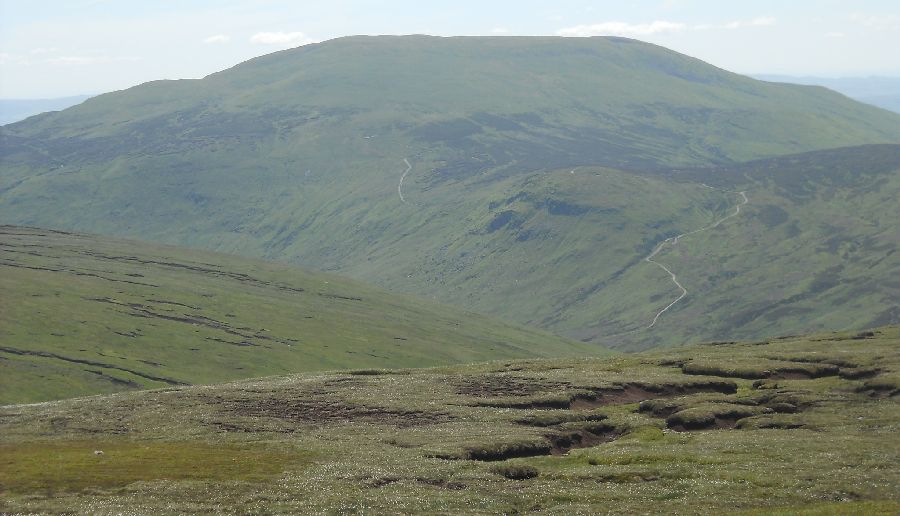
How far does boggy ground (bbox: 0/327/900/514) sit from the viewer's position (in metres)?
67.8

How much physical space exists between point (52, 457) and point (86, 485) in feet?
35.8

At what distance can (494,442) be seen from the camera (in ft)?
283

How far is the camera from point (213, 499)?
6638 cm

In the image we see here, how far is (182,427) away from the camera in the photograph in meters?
95.0

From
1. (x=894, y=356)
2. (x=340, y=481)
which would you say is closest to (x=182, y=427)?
(x=340, y=481)

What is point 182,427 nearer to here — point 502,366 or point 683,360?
point 502,366

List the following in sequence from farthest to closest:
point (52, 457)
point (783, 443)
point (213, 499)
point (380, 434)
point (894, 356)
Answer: point (894, 356), point (380, 434), point (783, 443), point (52, 457), point (213, 499)

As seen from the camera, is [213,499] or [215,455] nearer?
[213,499]

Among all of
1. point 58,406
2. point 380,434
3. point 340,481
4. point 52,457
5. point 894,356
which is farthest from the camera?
point 894,356

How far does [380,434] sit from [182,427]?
62.6ft

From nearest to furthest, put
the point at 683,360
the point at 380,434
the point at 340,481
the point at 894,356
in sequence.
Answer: the point at 340,481 < the point at 380,434 < the point at 894,356 < the point at 683,360

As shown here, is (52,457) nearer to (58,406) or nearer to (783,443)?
(58,406)

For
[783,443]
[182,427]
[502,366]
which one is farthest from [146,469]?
[502,366]

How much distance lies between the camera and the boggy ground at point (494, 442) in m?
67.8
